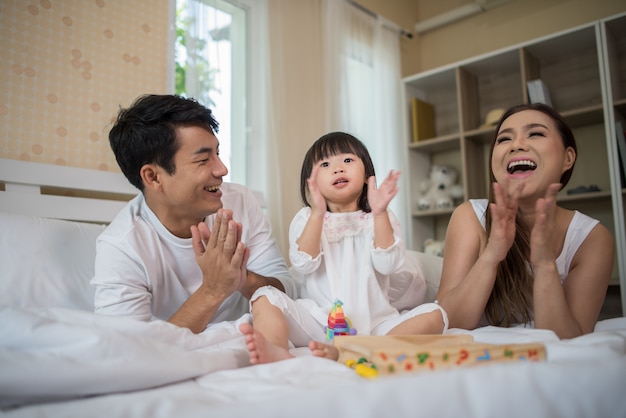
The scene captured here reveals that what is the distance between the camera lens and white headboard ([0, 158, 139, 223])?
165cm

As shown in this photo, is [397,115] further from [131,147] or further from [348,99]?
[131,147]

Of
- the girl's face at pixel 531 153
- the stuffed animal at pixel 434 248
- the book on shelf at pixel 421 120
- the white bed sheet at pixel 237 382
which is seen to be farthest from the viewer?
the book on shelf at pixel 421 120

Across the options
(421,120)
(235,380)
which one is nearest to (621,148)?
(421,120)

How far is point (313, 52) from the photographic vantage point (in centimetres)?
300

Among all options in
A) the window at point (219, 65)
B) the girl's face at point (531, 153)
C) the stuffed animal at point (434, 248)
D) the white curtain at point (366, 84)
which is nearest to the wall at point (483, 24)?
the white curtain at point (366, 84)

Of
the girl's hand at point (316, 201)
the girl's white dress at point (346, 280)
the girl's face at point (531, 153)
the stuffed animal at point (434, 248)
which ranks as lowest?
the girl's white dress at point (346, 280)

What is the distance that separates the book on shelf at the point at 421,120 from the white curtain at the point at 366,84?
0.34 feet

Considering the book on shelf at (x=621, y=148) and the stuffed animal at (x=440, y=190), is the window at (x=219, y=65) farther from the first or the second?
the book on shelf at (x=621, y=148)

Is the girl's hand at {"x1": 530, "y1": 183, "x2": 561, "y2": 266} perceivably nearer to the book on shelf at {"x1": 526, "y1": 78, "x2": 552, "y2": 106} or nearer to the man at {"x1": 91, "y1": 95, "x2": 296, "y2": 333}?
the man at {"x1": 91, "y1": 95, "x2": 296, "y2": 333}

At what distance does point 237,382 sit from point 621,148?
2621 mm

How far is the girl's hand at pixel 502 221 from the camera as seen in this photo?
1167 mm

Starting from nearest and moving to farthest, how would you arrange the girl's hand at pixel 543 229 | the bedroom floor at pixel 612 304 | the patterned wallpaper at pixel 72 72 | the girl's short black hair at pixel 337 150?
the girl's hand at pixel 543 229 → the girl's short black hair at pixel 337 150 → the patterned wallpaper at pixel 72 72 → the bedroom floor at pixel 612 304

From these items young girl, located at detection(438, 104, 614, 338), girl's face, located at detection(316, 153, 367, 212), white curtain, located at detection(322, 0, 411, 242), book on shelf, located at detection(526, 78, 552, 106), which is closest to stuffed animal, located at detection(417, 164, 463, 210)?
white curtain, located at detection(322, 0, 411, 242)

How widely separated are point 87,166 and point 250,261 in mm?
863
